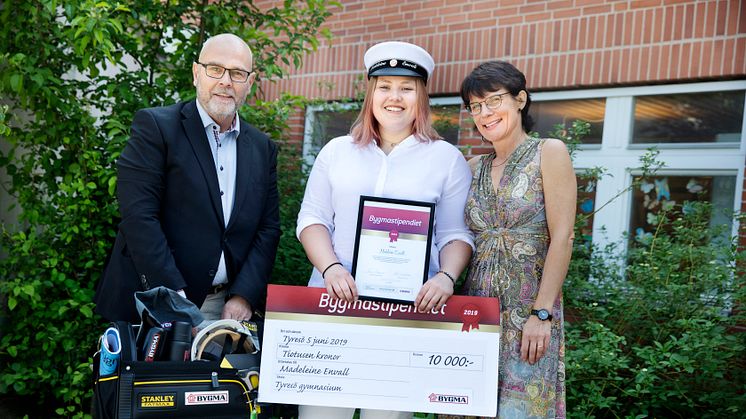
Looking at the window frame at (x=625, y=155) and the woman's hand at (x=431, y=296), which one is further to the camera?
the window frame at (x=625, y=155)

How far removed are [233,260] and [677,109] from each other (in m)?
3.68

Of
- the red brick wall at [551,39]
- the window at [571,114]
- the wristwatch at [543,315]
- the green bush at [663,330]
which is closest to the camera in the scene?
the wristwatch at [543,315]

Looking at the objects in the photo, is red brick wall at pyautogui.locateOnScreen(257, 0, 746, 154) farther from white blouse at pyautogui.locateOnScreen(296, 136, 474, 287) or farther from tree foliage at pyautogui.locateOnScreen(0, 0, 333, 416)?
white blouse at pyautogui.locateOnScreen(296, 136, 474, 287)

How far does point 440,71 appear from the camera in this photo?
6.23 meters

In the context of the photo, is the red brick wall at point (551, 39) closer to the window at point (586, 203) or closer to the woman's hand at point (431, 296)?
the window at point (586, 203)

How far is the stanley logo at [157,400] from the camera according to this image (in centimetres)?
242

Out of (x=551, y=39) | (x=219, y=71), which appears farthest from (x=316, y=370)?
(x=551, y=39)

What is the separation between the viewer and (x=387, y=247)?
2.72 meters

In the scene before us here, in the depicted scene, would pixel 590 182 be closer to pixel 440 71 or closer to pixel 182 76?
pixel 440 71

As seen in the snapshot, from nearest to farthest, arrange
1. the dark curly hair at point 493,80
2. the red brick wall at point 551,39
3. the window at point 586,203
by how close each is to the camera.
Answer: the dark curly hair at point 493,80, the window at point 586,203, the red brick wall at point 551,39

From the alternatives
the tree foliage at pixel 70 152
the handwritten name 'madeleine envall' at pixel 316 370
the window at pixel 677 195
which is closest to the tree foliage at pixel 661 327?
the window at pixel 677 195

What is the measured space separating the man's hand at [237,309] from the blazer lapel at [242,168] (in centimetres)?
34

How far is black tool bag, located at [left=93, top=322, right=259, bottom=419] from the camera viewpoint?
7.91 ft

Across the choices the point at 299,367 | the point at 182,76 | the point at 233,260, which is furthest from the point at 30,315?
the point at 299,367
